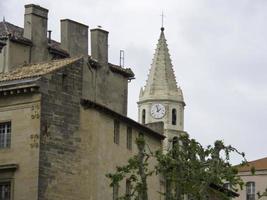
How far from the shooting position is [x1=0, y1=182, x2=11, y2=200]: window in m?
53.3

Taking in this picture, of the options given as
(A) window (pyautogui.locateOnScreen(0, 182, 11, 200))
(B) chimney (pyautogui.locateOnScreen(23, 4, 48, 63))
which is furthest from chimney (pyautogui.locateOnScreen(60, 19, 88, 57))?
(A) window (pyautogui.locateOnScreen(0, 182, 11, 200))

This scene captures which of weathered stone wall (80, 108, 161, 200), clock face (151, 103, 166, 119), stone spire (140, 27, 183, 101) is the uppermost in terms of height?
stone spire (140, 27, 183, 101)

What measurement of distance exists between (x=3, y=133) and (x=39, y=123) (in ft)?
7.71

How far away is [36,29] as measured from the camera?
63.7 metres

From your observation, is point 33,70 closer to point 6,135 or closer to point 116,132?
point 6,135

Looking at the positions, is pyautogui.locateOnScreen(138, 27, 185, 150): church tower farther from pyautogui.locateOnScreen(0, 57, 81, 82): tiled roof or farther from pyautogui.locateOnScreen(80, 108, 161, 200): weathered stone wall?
pyautogui.locateOnScreen(0, 57, 81, 82): tiled roof

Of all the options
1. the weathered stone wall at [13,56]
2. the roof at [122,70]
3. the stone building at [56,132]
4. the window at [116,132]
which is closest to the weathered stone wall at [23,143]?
the stone building at [56,132]

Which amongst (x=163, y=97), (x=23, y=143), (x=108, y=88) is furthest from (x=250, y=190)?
(x=163, y=97)

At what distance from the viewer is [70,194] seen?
179 feet

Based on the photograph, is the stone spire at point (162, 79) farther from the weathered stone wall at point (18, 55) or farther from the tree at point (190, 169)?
the tree at point (190, 169)

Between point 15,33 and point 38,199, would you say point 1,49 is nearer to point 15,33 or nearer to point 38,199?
point 15,33

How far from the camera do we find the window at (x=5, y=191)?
53344 millimetres

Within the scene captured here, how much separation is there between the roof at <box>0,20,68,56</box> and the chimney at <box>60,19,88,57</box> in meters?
0.57

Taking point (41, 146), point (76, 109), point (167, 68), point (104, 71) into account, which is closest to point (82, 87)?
point (76, 109)
